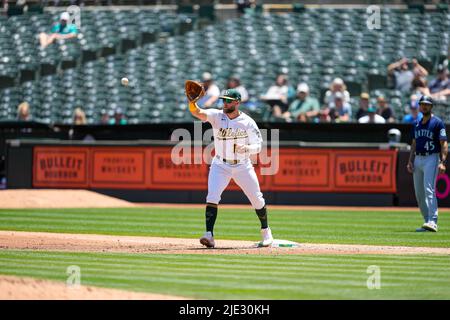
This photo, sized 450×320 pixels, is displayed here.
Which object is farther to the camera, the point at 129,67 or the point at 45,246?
the point at 129,67

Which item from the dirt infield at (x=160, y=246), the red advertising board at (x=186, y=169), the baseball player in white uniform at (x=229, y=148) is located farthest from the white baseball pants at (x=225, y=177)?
the red advertising board at (x=186, y=169)

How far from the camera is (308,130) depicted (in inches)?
916

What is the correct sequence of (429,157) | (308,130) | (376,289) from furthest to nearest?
(308,130), (429,157), (376,289)

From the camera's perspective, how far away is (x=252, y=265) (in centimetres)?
1076

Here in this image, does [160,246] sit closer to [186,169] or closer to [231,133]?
[231,133]

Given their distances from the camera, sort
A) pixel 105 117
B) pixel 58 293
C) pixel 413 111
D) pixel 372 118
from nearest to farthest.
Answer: pixel 58 293, pixel 413 111, pixel 372 118, pixel 105 117

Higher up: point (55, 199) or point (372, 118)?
point (372, 118)

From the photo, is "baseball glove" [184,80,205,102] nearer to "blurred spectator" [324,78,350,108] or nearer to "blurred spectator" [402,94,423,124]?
"blurred spectator" [402,94,423,124]

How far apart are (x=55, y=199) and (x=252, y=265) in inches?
462

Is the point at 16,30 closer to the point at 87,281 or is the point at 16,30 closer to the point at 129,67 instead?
the point at 129,67

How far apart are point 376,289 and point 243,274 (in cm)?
155

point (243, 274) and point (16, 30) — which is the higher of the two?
point (243, 274)

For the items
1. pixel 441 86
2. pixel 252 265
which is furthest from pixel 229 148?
pixel 441 86

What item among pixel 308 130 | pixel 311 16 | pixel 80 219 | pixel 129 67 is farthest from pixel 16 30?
pixel 80 219
